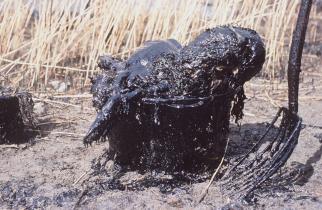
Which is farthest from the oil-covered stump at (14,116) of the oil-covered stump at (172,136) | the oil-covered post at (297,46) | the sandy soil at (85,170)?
the oil-covered post at (297,46)

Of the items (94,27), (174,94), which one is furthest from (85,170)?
(94,27)

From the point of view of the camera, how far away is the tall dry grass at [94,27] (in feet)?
14.1

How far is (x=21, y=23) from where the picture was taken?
4582mm

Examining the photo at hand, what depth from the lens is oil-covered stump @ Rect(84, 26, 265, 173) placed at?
2.52m

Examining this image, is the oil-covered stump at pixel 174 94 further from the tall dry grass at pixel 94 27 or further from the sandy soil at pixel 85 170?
the tall dry grass at pixel 94 27

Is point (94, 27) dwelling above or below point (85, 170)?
above

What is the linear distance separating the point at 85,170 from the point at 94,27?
1754 millimetres

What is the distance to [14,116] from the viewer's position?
3.30 meters

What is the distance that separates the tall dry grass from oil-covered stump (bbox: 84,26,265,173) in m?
1.66

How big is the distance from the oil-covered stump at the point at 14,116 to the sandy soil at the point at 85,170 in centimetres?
9

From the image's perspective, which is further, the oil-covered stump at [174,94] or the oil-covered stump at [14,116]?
the oil-covered stump at [14,116]

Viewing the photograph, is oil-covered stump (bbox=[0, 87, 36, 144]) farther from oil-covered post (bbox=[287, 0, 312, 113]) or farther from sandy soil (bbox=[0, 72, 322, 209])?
oil-covered post (bbox=[287, 0, 312, 113])

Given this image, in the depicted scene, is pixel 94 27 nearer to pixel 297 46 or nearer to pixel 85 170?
pixel 85 170

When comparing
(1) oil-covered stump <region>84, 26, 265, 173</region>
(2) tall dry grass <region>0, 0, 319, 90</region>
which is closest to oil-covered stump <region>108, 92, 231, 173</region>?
(1) oil-covered stump <region>84, 26, 265, 173</region>
